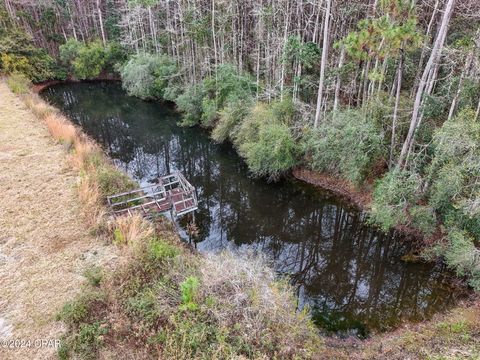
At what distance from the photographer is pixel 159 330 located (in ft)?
21.7

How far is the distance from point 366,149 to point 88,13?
3667 centimetres

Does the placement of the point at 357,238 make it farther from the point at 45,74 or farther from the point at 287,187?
the point at 45,74

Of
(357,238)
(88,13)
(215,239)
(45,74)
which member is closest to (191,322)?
(215,239)

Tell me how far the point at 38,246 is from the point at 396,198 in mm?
11111

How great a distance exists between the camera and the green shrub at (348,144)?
12.7 m

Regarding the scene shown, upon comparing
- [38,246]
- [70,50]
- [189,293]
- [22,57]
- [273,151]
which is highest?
[70,50]

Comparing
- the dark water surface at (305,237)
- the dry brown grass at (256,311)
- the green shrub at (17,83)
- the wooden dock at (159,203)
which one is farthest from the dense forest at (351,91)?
the dry brown grass at (256,311)

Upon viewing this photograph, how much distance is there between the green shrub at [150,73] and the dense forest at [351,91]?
10 cm

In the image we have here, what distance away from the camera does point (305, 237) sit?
42.2 ft

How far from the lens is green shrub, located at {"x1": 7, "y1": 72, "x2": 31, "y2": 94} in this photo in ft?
76.2

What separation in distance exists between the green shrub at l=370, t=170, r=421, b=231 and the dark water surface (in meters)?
1.41

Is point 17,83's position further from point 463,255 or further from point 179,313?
point 463,255

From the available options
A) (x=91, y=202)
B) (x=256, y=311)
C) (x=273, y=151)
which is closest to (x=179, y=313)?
(x=256, y=311)

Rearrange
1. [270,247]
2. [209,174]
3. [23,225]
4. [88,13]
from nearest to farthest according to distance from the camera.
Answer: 1. [23,225]
2. [270,247]
3. [209,174]
4. [88,13]
